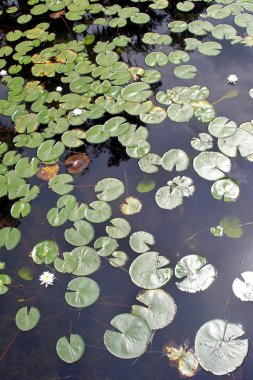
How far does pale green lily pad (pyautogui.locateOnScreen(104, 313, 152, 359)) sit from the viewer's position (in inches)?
87.7

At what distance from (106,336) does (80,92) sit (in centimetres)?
242

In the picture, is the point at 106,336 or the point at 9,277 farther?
the point at 9,277

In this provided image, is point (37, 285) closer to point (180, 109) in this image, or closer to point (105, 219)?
point (105, 219)

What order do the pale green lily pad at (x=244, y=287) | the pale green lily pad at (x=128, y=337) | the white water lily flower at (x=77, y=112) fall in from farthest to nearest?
the white water lily flower at (x=77, y=112) → the pale green lily pad at (x=244, y=287) → the pale green lily pad at (x=128, y=337)

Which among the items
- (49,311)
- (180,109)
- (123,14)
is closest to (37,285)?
(49,311)

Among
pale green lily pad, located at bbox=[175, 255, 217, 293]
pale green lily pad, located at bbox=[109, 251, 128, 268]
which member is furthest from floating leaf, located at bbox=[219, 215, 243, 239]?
pale green lily pad, located at bbox=[109, 251, 128, 268]

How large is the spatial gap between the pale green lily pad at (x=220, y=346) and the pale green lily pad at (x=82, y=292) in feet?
2.32

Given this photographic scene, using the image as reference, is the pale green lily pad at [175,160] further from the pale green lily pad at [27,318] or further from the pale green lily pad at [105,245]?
the pale green lily pad at [27,318]

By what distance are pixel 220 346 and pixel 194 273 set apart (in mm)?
479

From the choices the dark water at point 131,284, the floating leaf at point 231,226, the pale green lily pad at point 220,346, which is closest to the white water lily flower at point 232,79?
the dark water at point 131,284

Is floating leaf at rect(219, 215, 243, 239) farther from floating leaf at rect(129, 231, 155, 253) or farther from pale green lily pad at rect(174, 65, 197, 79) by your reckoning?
pale green lily pad at rect(174, 65, 197, 79)

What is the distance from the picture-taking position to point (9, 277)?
2701 millimetres

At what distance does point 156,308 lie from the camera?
2.35 metres

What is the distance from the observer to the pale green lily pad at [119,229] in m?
2.73
